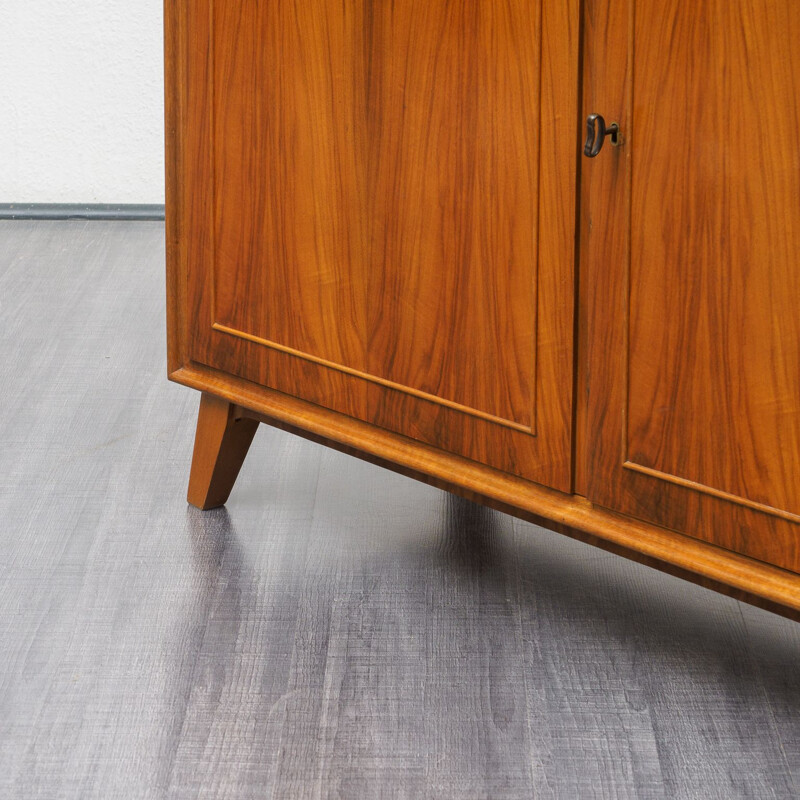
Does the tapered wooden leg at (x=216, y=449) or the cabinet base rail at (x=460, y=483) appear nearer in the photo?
the cabinet base rail at (x=460, y=483)

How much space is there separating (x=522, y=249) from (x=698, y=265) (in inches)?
6.3

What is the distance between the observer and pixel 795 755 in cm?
99

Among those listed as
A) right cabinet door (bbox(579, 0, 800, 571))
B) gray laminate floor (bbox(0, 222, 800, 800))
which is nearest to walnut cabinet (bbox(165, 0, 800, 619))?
right cabinet door (bbox(579, 0, 800, 571))

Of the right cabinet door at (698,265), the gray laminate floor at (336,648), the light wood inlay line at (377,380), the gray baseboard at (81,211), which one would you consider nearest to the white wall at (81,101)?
the gray baseboard at (81,211)

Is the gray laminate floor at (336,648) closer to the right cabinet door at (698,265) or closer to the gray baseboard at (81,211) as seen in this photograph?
the right cabinet door at (698,265)

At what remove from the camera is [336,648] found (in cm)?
114

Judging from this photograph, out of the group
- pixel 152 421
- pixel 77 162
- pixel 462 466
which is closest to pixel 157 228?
pixel 77 162

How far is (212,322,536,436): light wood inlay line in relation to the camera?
40.2 inches

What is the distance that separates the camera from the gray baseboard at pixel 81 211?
255 centimetres

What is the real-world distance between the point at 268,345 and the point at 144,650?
33 cm

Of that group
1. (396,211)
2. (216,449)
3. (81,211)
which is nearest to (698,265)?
(396,211)

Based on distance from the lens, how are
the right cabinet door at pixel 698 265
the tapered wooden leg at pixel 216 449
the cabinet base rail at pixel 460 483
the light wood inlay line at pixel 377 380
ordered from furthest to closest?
the tapered wooden leg at pixel 216 449 < the light wood inlay line at pixel 377 380 < the cabinet base rail at pixel 460 483 < the right cabinet door at pixel 698 265

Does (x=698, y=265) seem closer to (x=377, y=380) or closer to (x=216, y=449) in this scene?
(x=377, y=380)

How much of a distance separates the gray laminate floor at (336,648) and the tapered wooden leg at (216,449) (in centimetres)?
3
